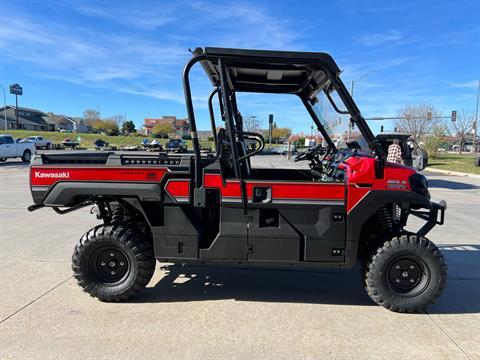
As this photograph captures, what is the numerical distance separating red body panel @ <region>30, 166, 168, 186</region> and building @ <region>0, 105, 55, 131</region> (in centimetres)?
10125

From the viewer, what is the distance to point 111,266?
11.7 ft

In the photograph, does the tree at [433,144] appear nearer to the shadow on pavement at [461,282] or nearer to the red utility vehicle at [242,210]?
the shadow on pavement at [461,282]

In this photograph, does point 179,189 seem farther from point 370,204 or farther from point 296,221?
point 370,204

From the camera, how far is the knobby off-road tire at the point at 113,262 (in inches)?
137

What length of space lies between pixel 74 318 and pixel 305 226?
208cm

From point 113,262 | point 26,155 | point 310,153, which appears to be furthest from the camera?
point 26,155

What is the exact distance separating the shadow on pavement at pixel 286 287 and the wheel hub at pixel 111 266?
11.8 inches

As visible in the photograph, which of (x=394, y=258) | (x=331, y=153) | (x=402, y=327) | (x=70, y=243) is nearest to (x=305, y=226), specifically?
(x=394, y=258)

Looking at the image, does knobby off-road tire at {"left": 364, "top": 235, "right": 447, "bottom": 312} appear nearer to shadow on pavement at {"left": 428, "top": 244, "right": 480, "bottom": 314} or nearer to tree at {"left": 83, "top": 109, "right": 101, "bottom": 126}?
shadow on pavement at {"left": 428, "top": 244, "right": 480, "bottom": 314}

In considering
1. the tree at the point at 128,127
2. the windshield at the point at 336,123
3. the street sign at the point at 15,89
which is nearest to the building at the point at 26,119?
the street sign at the point at 15,89

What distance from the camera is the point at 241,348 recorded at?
9.21 ft

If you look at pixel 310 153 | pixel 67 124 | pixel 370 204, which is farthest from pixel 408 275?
pixel 67 124

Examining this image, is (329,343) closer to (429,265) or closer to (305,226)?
(305,226)

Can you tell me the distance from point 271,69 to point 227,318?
7.58 feet
